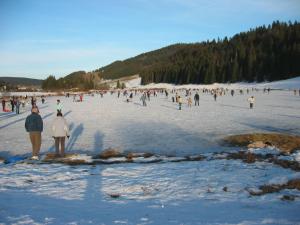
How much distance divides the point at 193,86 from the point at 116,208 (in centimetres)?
14064

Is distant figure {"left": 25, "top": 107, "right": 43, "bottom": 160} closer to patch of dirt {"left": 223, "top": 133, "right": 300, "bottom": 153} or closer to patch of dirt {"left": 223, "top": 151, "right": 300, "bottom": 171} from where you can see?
patch of dirt {"left": 223, "top": 151, "right": 300, "bottom": 171}

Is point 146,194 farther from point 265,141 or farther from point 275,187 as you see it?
point 265,141

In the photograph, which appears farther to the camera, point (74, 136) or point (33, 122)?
point (74, 136)

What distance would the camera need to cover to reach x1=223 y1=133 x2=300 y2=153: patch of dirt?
1365 cm

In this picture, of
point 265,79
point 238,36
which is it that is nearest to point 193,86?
point 265,79

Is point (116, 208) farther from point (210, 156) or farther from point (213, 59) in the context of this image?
point (213, 59)

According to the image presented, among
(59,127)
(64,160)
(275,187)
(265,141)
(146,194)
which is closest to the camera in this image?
(146,194)

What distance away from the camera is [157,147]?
1531cm

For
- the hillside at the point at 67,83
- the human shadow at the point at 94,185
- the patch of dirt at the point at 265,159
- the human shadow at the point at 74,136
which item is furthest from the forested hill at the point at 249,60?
the human shadow at the point at 94,185

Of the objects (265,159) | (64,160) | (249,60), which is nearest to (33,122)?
(64,160)

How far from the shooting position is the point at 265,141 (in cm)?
1505

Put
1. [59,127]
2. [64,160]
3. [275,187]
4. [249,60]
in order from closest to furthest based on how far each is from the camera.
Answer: [275,187]
[64,160]
[59,127]
[249,60]

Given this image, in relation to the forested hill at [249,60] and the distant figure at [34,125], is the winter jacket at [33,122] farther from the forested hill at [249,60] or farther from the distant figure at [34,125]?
the forested hill at [249,60]

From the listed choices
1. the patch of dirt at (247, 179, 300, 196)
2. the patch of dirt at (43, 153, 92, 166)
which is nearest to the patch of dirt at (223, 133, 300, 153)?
the patch of dirt at (247, 179, 300, 196)
